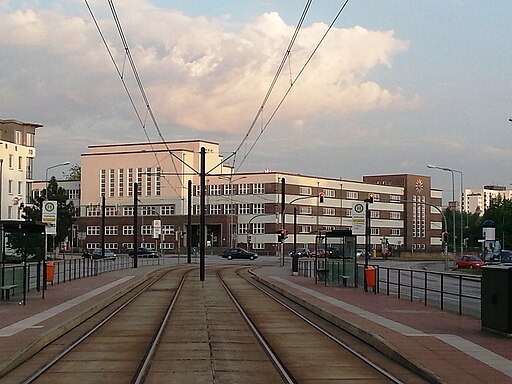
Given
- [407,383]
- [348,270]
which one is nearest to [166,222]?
[348,270]

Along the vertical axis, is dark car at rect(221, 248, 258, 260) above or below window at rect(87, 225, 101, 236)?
below

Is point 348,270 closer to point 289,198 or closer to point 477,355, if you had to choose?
point 477,355

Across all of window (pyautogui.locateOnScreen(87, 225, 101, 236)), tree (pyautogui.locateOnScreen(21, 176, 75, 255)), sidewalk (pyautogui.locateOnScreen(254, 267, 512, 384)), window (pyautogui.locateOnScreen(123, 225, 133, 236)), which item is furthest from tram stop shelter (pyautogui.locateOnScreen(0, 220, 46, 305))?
window (pyautogui.locateOnScreen(87, 225, 101, 236))

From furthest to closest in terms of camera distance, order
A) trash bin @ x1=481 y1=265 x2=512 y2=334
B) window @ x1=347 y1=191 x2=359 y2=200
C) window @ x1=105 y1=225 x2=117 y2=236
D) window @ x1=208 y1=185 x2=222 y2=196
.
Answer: window @ x1=347 y1=191 x2=359 y2=200
window @ x1=105 y1=225 x2=117 y2=236
window @ x1=208 y1=185 x2=222 y2=196
trash bin @ x1=481 y1=265 x2=512 y2=334

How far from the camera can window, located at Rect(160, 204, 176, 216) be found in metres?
128

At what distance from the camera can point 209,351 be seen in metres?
15.8

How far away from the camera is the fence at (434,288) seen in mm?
24734

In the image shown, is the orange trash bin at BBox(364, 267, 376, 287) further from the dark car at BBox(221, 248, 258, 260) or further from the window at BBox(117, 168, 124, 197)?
the window at BBox(117, 168, 124, 197)

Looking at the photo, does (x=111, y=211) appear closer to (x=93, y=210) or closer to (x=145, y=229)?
(x=93, y=210)

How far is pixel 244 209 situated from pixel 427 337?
110478mm

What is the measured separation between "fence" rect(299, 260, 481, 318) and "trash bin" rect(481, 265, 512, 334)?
2.70m

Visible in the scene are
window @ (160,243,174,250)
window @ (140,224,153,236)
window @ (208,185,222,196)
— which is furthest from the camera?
window @ (140,224,153,236)

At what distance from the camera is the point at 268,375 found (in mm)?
13164

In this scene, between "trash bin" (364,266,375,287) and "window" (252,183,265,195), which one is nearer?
"trash bin" (364,266,375,287)
